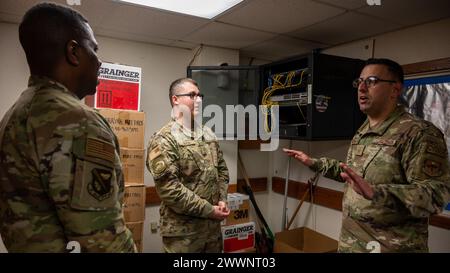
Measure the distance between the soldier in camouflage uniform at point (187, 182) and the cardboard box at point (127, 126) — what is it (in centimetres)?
50

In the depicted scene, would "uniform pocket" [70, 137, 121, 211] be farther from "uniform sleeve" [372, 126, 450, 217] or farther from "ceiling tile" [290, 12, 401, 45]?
"ceiling tile" [290, 12, 401, 45]

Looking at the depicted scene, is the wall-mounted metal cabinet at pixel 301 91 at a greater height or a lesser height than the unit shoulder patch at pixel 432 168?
greater

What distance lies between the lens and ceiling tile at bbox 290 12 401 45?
2094 mm

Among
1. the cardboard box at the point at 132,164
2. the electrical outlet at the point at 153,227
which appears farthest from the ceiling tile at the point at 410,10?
the electrical outlet at the point at 153,227

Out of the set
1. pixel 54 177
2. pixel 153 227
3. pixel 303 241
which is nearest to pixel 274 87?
pixel 303 241

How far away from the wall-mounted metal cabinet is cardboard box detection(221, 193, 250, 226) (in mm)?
633

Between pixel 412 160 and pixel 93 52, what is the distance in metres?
1.42

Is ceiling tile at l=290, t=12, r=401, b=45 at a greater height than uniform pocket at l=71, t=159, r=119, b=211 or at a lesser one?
greater

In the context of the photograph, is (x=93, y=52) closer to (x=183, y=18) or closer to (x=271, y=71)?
(x=183, y=18)

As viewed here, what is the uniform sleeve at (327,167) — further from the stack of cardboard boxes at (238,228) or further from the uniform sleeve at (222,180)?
the stack of cardboard boxes at (238,228)

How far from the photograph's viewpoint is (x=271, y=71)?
8.83 ft

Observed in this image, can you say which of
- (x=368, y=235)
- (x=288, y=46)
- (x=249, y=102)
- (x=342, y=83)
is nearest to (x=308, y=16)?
(x=342, y=83)

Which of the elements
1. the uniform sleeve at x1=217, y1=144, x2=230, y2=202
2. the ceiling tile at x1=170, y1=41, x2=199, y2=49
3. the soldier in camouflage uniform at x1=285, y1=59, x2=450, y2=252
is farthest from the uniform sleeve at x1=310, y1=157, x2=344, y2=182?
the ceiling tile at x1=170, y1=41, x2=199, y2=49

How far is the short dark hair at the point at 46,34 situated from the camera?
815 mm
